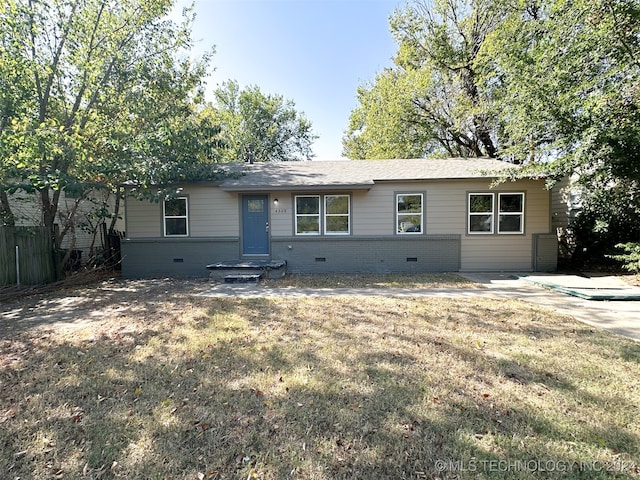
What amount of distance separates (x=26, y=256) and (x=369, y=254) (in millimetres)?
8608

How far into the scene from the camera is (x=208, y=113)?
1634cm

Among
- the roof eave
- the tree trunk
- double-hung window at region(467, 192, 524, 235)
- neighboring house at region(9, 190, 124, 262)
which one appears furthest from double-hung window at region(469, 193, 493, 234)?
the tree trunk

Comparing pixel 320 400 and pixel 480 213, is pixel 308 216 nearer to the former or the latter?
pixel 480 213

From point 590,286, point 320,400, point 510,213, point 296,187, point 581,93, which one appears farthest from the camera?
point 510,213

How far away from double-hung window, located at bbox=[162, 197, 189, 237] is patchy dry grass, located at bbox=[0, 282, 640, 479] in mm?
5169

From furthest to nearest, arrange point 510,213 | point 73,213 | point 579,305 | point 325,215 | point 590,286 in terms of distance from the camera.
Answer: point 325,215, point 510,213, point 73,213, point 590,286, point 579,305

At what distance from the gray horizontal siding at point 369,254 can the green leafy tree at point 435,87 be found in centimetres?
652

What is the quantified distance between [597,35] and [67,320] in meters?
11.5

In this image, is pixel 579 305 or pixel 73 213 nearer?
pixel 579 305

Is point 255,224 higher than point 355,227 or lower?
higher

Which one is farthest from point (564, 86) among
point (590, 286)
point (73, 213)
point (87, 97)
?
point (73, 213)

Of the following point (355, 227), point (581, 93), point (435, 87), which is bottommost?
point (355, 227)

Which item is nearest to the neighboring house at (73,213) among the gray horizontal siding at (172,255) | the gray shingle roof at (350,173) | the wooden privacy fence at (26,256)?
the wooden privacy fence at (26,256)

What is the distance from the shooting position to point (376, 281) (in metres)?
7.71
